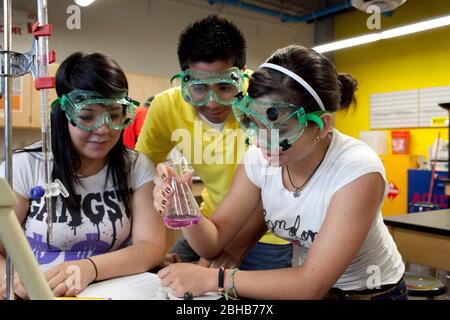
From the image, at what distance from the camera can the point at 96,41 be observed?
5.25 metres

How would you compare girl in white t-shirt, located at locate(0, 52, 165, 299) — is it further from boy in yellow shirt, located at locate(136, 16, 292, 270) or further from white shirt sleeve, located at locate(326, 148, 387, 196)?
white shirt sleeve, located at locate(326, 148, 387, 196)

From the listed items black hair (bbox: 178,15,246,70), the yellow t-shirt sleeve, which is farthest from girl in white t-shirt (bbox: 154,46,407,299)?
the yellow t-shirt sleeve

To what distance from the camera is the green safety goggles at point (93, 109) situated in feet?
4.41

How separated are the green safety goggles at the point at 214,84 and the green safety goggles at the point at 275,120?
15.7 inches

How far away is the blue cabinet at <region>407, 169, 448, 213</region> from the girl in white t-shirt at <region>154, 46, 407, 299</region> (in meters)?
4.20

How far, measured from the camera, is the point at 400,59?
20.1 feet

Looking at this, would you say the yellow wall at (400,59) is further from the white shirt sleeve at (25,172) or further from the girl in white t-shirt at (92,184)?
the white shirt sleeve at (25,172)

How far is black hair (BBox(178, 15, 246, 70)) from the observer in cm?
159

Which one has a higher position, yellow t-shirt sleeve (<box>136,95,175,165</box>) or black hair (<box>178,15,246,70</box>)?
black hair (<box>178,15,246,70</box>)

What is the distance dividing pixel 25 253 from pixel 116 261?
0.84 meters

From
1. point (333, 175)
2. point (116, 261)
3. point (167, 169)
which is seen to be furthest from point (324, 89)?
point (116, 261)

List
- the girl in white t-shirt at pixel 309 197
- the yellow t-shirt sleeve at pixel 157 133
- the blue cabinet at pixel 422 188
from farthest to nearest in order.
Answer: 1. the blue cabinet at pixel 422 188
2. the yellow t-shirt sleeve at pixel 157 133
3. the girl in white t-shirt at pixel 309 197

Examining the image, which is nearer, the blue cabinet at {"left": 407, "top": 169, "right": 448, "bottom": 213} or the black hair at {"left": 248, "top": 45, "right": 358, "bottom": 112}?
the black hair at {"left": 248, "top": 45, "right": 358, "bottom": 112}

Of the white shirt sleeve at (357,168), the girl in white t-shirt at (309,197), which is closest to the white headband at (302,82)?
the girl in white t-shirt at (309,197)
